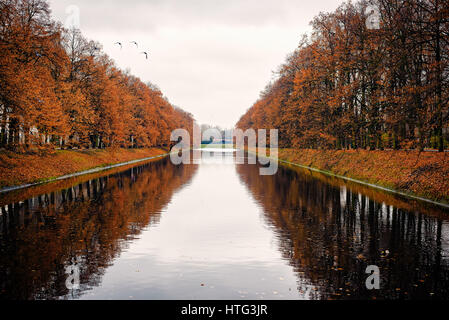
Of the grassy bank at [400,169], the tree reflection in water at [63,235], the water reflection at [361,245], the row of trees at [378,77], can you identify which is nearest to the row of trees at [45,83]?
the tree reflection in water at [63,235]

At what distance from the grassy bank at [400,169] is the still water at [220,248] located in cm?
208

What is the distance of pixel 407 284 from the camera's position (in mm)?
6777

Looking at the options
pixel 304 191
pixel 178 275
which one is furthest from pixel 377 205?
pixel 178 275

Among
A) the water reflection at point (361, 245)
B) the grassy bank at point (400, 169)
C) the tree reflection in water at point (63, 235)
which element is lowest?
the water reflection at point (361, 245)

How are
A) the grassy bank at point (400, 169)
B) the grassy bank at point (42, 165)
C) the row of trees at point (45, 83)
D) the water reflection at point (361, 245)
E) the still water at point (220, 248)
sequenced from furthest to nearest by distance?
the row of trees at point (45, 83)
the grassy bank at point (42, 165)
the grassy bank at point (400, 169)
the water reflection at point (361, 245)
the still water at point (220, 248)

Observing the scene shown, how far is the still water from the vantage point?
6523mm

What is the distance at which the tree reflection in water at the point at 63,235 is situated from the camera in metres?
6.79

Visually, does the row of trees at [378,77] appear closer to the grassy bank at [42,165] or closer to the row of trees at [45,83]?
the grassy bank at [42,165]

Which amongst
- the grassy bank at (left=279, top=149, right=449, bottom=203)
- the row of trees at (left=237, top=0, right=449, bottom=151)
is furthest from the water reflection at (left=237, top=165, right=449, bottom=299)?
the row of trees at (left=237, top=0, right=449, bottom=151)

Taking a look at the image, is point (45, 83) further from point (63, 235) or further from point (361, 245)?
point (361, 245)

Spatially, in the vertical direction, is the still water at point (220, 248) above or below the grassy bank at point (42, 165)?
below

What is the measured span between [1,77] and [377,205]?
2293 centimetres

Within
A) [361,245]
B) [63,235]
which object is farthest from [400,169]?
[63,235]
